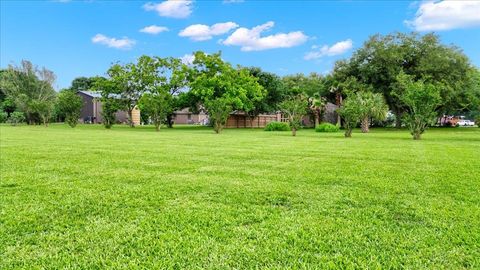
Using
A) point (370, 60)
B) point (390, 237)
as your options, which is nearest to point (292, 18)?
point (370, 60)

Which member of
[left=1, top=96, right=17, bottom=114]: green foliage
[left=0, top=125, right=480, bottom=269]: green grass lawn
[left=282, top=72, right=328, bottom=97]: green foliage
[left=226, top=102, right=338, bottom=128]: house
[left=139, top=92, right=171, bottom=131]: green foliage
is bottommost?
[left=0, top=125, right=480, bottom=269]: green grass lawn

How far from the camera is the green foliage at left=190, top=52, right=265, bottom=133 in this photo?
2980 centimetres

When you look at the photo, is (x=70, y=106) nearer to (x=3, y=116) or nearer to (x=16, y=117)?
(x=16, y=117)

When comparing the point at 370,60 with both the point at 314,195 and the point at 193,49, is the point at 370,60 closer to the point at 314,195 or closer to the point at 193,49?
the point at 193,49

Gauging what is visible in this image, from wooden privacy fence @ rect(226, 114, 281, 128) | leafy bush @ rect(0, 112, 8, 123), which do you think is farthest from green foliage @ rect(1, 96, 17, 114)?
wooden privacy fence @ rect(226, 114, 281, 128)

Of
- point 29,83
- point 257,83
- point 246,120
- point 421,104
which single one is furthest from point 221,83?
point 29,83

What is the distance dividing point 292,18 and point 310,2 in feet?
11.9

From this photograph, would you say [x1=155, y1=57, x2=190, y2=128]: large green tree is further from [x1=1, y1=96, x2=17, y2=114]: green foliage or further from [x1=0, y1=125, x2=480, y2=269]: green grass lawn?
[x1=0, y1=125, x2=480, y2=269]: green grass lawn

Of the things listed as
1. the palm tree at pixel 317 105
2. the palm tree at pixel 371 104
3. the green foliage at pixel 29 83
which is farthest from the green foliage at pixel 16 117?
the palm tree at pixel 371 104

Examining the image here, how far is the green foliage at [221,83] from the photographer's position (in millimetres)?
29797

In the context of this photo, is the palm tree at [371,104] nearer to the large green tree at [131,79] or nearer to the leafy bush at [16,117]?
the large green tree at [131,79]

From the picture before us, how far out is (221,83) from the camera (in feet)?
97.9

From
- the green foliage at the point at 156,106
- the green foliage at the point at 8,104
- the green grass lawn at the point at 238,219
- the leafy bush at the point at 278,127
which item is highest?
the green foliage at the point at 8,104

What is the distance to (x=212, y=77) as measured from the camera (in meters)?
31.2
